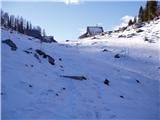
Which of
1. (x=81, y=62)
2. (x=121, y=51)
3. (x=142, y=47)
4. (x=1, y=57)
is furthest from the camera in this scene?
(x=142, y=47)

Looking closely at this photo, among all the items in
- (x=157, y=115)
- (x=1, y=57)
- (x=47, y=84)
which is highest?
(x=1, y=57)

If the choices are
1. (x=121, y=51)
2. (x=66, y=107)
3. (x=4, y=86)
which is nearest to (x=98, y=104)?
(x=66, y=107)

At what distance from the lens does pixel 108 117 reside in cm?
1259

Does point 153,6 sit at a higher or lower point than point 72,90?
higher

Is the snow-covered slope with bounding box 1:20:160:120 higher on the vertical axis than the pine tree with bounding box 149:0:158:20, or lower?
lower

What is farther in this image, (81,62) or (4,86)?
(81,62)

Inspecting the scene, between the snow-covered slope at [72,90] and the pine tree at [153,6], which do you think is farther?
the pine tree at [153,6]

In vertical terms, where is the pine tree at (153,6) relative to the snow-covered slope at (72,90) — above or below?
above

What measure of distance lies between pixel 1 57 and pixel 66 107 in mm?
4756

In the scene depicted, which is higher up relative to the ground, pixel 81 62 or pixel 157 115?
pixel 81 62

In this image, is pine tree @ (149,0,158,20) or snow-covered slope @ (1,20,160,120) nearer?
snow-covered slope @ (1,20,160,120)

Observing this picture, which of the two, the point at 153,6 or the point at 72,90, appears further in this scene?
the point at 153,6

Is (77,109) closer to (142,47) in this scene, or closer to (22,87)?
(22,87)

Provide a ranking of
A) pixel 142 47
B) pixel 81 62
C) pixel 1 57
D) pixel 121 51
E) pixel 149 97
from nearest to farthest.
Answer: pixel 1 57 → pixel 149 97 → pixel 81 62 → pixel 121 51 → pixel 142 47
